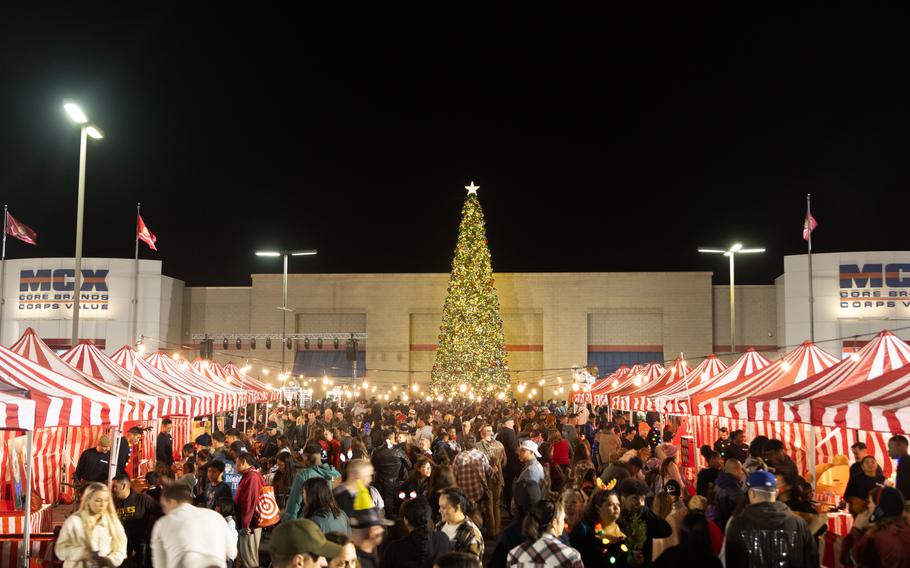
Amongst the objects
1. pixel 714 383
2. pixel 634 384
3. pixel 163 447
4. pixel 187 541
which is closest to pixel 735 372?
pixel 714 383

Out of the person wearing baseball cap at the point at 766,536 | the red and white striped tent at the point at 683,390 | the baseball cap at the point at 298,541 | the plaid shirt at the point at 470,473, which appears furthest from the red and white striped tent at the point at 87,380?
the red and white striped tent at the point at 683,390

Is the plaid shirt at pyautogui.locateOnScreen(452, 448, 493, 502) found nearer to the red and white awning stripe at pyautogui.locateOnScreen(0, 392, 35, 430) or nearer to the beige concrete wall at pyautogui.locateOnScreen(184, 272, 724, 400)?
the red and white awning stripe at pyautogui.locateOnScreen(0, 392, 35, 430)

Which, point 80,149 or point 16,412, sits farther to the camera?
point 80,149

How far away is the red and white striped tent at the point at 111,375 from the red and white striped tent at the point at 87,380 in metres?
0.83

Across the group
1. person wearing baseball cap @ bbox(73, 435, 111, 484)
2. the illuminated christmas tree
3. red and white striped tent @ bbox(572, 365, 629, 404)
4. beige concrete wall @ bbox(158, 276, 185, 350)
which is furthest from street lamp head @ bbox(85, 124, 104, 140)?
beige concrete wall @ bbox(158, 276, 185, 350)

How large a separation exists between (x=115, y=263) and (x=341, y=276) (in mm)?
Result: 12925

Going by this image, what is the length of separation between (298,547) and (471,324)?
39.5 m

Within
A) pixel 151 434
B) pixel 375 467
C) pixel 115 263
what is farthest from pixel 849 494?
pixel 115 263

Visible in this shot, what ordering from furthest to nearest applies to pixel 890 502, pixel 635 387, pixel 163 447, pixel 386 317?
1. pixel 386 317
2. pixel 635 387
3. pixel 163 447
4. pixel 890 502

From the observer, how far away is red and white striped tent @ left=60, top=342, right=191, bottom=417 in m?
13.4

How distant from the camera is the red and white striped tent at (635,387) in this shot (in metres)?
22.0

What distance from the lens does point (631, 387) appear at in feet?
84.7

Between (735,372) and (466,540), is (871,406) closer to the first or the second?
(466,540)

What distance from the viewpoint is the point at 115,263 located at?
161 feet
